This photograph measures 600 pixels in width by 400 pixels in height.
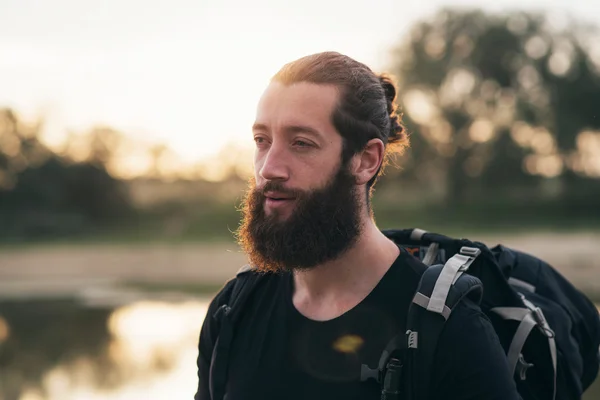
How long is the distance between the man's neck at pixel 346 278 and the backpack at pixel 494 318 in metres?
0.15

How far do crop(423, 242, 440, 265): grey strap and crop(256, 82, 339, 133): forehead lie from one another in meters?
0.54

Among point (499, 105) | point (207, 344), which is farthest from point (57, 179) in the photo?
point (207, 344)

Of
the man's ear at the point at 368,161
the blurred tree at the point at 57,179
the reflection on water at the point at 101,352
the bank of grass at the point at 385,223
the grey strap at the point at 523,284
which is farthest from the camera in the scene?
the blurred tree at the point at 57,179

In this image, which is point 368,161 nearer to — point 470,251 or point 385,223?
point 470,251

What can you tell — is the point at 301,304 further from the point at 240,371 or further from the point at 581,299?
the point at 581,299

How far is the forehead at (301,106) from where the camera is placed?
7.33ft

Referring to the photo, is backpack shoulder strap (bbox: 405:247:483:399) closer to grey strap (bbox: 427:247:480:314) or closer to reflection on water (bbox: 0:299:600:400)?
grey strap (bbox: 427:247:480:314)

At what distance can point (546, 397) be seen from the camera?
2.22 metres

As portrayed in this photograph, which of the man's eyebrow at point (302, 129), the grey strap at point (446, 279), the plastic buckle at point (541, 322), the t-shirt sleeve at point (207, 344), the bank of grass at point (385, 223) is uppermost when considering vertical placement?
the man's eyebrow at point (302, 129)

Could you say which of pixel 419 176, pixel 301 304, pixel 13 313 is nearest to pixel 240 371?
pixel 301 304

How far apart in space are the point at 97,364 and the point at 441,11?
31.7 metres

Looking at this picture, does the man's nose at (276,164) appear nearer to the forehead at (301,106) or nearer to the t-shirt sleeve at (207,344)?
the forehead at (301,106)

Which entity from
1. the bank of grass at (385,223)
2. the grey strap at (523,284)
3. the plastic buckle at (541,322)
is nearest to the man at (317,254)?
the plastic buckle at (541,322)

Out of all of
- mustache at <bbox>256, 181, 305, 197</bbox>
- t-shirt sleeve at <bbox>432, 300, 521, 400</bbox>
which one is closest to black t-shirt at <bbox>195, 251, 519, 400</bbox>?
t-shirt sleeve at <bbox>432, 300, 521, 400</bbox>
